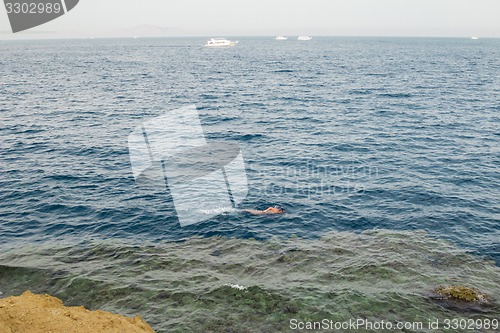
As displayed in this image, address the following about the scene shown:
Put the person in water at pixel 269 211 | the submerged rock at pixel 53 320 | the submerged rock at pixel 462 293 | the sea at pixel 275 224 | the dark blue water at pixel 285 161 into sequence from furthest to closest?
1. the person in water at pixel 269 211
2. the dark blue water at pixel 285 161
3. the submerged rock at pixel 462 293
4. the sea at pixel 275 224
5. the submerged rock at pixel 53 320

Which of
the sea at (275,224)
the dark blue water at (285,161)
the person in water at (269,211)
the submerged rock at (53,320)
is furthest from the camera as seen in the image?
the person in water at (269,211)

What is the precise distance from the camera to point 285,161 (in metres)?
40.4

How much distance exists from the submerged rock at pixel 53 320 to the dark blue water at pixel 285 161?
1175cm

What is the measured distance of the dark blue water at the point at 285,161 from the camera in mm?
27266

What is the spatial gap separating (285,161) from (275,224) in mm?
13894

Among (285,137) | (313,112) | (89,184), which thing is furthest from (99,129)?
(313,112)

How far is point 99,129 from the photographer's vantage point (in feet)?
168

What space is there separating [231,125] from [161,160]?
1600 centimetres

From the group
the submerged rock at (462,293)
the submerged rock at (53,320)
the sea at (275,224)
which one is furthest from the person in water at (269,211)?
the submerged rock at (53,320)

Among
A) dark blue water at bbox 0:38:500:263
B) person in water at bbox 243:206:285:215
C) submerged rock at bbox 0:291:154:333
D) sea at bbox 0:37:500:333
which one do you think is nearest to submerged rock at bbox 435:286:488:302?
sea at bbox 0:37:500:333

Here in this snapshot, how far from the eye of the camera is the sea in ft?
60.7

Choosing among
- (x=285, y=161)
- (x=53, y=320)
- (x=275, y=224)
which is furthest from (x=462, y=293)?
(x=285, y=161)

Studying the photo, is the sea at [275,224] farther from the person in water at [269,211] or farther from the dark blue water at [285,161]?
the person in water at [269,211]

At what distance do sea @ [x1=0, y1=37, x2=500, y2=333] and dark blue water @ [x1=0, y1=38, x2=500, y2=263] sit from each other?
18 cm
